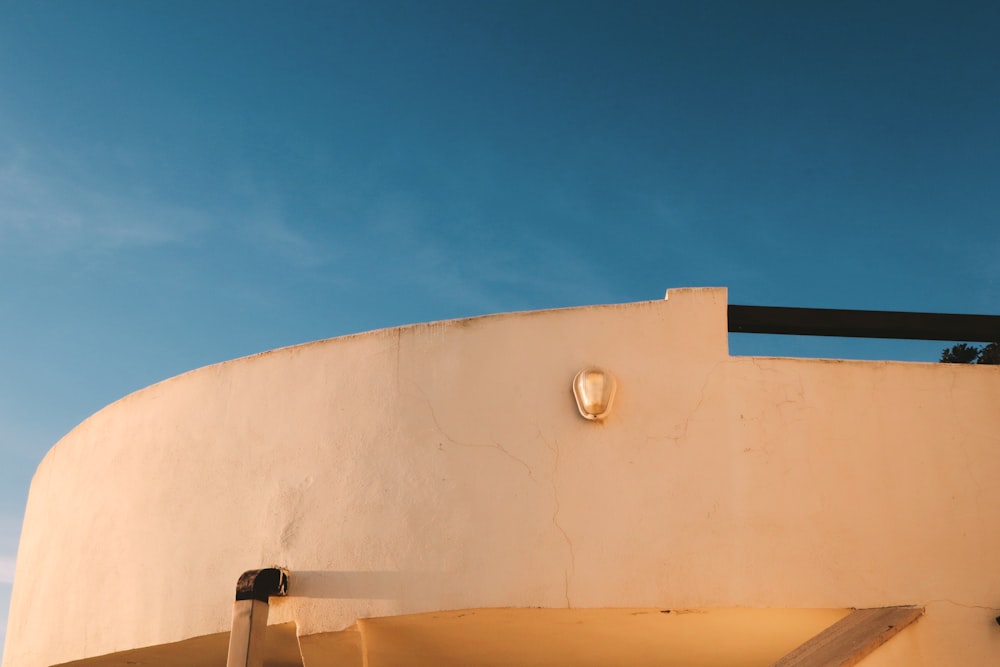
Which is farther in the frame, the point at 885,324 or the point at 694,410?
the point at 885,324

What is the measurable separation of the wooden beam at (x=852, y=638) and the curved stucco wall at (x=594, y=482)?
8 cm

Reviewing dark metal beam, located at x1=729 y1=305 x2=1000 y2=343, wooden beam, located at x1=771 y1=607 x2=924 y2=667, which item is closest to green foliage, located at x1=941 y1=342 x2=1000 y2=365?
dark metal beam, located at x1=729 y1=305 x2=1000 y2=343

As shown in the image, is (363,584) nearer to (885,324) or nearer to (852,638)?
(852,638)

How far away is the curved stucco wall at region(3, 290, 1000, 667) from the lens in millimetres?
5355

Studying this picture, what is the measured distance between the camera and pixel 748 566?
17.5 ft

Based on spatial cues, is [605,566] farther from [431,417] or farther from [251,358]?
[251,358]

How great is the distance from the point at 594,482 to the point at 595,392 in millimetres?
518

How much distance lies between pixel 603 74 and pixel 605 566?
8.92m

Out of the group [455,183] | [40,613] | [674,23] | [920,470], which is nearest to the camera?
[920,470]

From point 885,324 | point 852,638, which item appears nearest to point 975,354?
point 885,324

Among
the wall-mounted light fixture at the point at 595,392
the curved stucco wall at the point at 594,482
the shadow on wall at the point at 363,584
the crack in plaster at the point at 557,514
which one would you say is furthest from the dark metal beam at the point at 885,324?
the shadow on wall at the point at 363,584

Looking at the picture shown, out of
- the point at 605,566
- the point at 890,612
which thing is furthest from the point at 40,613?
the point at 890,612

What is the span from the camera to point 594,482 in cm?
553

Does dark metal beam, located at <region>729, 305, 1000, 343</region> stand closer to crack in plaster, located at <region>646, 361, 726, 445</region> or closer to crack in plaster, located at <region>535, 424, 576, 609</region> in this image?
crack in plaster, located at <region>646, 361, 726, 445</region>
